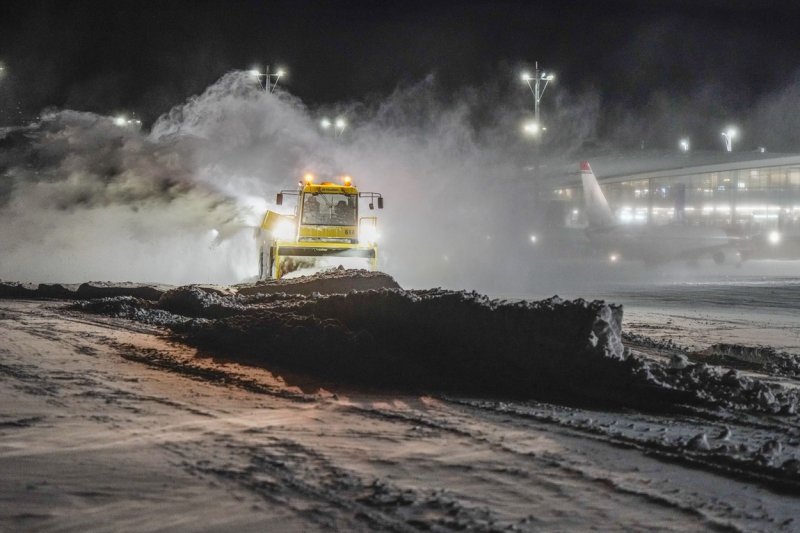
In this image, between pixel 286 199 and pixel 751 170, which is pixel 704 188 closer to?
pixel 751 170

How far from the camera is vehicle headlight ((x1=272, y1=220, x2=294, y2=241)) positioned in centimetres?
2116

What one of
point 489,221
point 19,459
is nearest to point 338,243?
point 19,459

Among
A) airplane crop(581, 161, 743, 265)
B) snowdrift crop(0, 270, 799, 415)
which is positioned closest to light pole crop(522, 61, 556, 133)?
airplane crop(581, 161, 743, 265)

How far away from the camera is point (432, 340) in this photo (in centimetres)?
894

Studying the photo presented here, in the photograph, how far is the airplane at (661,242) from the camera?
125 feet

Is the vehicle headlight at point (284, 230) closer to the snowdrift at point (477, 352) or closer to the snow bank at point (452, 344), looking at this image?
the snowdrift at point (477, 352)

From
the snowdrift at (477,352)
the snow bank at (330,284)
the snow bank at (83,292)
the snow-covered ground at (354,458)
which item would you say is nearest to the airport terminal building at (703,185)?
the snow bank at (330,284)

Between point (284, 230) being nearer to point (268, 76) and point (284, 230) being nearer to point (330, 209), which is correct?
point (330, 209)

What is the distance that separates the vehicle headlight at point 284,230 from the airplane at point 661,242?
2250 cm

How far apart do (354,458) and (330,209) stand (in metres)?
15.9

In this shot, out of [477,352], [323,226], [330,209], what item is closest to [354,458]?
[477,352]

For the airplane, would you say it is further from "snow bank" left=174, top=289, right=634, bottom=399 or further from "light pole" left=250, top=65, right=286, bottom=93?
"snow bank" left=174, top=289, right=634, bottom=399

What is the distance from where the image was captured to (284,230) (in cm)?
2139

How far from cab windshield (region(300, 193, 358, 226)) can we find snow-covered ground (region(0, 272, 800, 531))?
1215 centimetres
